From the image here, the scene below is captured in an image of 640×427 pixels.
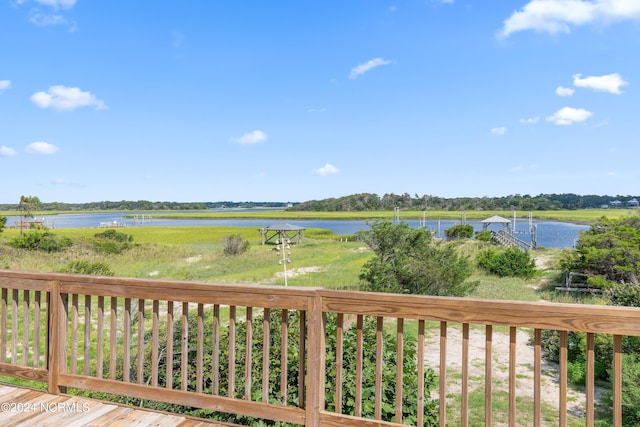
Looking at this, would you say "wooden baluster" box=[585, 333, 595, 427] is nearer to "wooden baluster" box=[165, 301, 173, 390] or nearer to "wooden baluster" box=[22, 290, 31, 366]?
"wooden baluster" box=[165, 301, 173, 390]

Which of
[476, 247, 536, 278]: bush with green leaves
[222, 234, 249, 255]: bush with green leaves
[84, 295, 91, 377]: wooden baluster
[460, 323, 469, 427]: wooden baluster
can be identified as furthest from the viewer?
[222, 234, 249, 255]: bush with green leaves

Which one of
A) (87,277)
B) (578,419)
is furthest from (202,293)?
(578,419)

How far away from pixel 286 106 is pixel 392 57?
12.0 meters

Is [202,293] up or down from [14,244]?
up

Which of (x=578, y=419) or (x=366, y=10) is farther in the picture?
(x=366, y=10)

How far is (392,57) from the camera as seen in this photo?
70.5ft

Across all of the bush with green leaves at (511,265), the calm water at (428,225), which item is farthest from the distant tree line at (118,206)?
the bush with green leaves at (511,265)

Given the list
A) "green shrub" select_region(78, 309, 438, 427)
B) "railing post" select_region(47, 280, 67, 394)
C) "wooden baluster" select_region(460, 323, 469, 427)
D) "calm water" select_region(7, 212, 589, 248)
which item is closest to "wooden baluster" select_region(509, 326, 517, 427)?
"wooden baluster" select_region(460, 323, 469, 427)

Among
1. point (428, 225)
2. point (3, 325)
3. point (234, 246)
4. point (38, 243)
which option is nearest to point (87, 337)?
point (3, 325)

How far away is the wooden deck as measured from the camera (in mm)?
2199

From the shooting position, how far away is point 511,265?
16812 millimetres

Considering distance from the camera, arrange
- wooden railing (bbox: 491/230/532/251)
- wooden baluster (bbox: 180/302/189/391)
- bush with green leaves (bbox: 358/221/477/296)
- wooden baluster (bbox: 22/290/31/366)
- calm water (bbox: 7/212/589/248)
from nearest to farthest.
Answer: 1. wooden baluster (bbox: 180/302/189/391)
2. wooden baluster (bbox: 22/290/31/366)
3. bush with green leaves (bbox: 358/221/477/296)
4. wooden railing (bbox: 491/230/532/251)
5. calm water (bbox: 7/212/589/248)

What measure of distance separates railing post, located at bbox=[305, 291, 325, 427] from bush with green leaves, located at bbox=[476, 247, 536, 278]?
54.6ft

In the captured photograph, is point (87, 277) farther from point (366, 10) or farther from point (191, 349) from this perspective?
point (366, 10)
